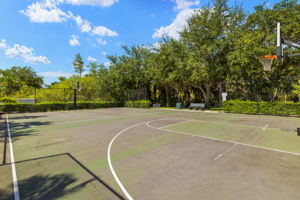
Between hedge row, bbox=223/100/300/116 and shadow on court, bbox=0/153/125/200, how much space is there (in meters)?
17.0

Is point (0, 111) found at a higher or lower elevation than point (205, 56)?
lower

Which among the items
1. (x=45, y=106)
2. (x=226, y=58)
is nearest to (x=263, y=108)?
(x=226, y=58)

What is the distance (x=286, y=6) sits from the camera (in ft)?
54.5

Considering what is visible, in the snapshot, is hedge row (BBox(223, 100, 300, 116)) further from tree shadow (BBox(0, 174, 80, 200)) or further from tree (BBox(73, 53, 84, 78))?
→ tree (BBox(73, 53, 84, 78))

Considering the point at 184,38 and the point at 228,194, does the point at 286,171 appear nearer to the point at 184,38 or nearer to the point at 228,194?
the point at 228,194

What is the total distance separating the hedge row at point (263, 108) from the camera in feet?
44.6

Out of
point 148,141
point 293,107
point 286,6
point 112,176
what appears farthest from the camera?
point 286,6

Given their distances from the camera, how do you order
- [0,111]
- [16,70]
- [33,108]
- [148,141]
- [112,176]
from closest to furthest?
[112,176] → [148,141] → [0,111] → [33,108] → [16,70]

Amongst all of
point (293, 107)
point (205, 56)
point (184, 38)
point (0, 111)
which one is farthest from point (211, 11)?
point (0, 111)

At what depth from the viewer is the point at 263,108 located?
15109 millimetres

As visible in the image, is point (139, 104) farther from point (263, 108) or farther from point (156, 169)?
point (156, 169)

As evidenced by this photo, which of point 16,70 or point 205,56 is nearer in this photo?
point 205,56

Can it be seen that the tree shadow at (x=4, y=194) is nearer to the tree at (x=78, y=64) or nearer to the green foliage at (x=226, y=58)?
the green foliage at (x=226, y=58)

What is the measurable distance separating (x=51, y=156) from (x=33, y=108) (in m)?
Answer: 19.2
